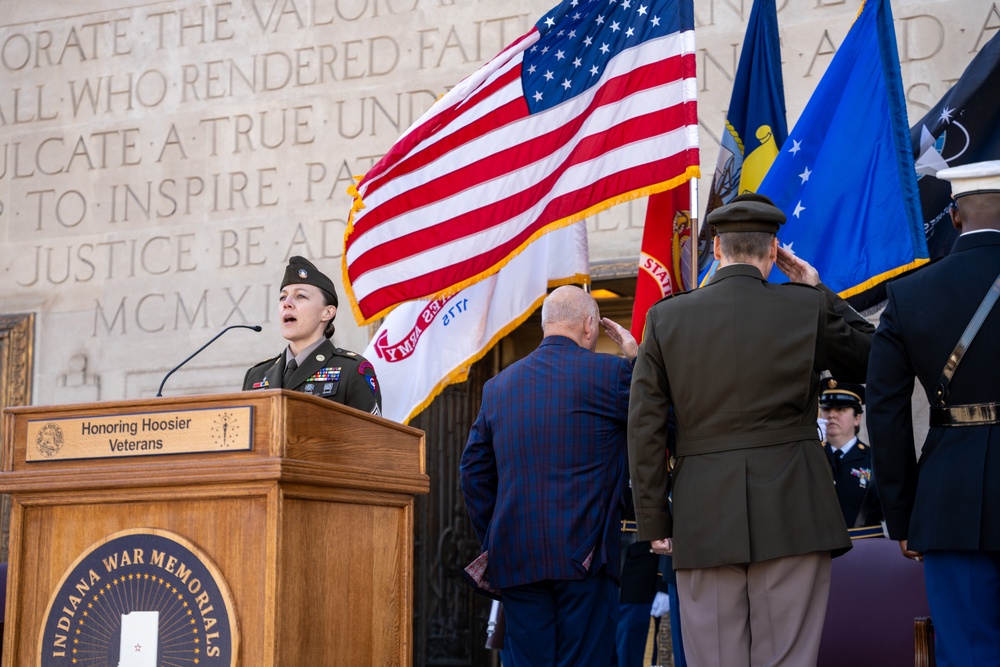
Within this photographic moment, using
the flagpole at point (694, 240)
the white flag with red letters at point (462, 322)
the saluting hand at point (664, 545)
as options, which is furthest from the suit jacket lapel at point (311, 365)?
the white flag with red letters at point (462, 322)

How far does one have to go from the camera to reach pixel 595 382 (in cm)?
450

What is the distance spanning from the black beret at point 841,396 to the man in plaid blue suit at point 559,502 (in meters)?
2.37

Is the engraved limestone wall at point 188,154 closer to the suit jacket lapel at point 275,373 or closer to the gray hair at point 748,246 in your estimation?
the suit jacket lapel at point 275,373

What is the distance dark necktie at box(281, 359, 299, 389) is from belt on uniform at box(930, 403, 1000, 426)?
2.46 metres

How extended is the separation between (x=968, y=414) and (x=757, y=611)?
806 mm

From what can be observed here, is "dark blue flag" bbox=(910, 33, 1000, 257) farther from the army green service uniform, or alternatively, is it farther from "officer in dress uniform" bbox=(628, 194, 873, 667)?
the army green service uniform

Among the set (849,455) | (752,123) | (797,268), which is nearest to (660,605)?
(849,455)

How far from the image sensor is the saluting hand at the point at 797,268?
406cm

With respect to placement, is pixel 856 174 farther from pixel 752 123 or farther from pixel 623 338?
pixel 623 338

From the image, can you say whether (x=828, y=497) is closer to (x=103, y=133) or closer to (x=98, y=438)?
(x=98, y=438)

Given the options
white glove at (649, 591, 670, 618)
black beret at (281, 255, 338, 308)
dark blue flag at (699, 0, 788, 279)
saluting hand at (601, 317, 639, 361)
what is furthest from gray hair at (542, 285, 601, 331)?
white glove at (649, 591, 670, 618)

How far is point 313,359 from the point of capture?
4938 millimetres

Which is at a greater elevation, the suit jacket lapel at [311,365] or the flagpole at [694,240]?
the flagpole at [694,240]

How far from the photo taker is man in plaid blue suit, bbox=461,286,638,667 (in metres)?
4.34
